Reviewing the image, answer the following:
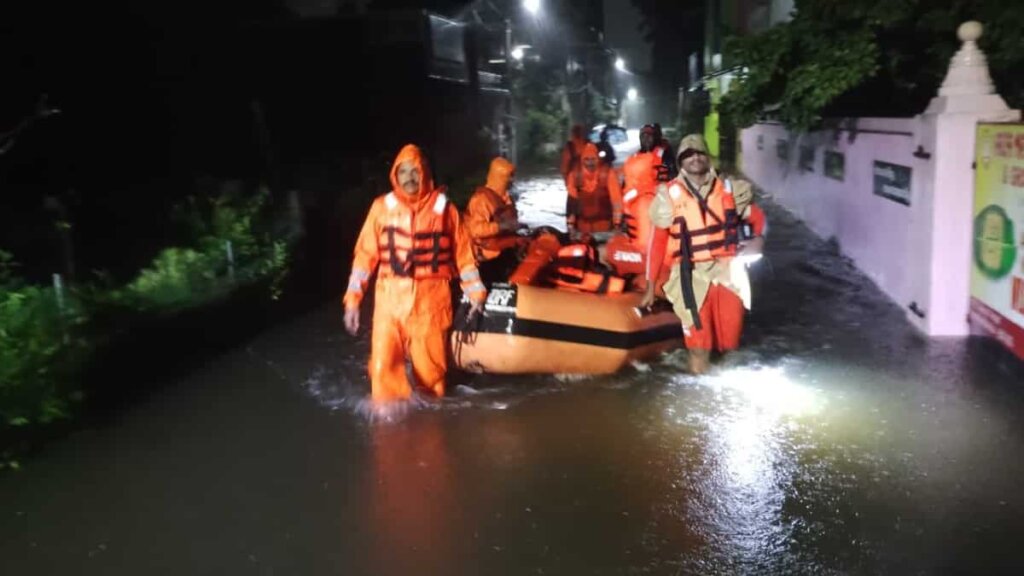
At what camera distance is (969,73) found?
25.9 ft

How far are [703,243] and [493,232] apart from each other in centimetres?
198

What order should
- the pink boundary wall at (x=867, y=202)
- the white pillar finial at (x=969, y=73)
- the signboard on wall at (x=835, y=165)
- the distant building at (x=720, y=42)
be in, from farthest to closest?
the distant building at (x=720, y=42) < the signboard on wall at (x=835, y=165) < the pink boundary wall at (x=867, y=202) < the white pillar finial at (x=969, y=73)

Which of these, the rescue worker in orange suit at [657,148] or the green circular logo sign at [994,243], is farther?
the rescue worker in orange suit at [657,148]

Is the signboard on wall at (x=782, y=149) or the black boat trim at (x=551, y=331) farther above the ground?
the signboard on wall at (x=782, y=149)

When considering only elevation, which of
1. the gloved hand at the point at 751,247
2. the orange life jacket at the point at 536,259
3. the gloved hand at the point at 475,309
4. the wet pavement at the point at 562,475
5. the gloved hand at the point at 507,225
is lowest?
the wet pavement at the point at 562,475

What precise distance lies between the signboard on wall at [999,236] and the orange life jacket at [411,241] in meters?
3.90

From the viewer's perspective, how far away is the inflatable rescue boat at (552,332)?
7031 millimetres

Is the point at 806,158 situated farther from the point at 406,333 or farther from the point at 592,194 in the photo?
the point at 406,333

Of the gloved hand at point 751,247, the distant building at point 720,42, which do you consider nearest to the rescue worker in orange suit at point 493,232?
the gloved hand at point 751,247

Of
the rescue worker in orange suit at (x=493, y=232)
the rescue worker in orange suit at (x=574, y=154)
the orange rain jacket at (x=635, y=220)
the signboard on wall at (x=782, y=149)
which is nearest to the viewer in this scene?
the rescue worker in orange suit at (x=493, y=232)

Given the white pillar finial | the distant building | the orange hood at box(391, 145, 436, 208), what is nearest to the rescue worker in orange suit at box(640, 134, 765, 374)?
the orange hood at box(391, 145, 436, 208)

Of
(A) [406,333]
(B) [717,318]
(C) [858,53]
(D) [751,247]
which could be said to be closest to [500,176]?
(B) [717,318]

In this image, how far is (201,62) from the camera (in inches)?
566

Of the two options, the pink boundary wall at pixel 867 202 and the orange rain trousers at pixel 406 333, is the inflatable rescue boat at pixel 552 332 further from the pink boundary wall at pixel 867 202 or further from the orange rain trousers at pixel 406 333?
the pink boundary wall at pixel 867 202
